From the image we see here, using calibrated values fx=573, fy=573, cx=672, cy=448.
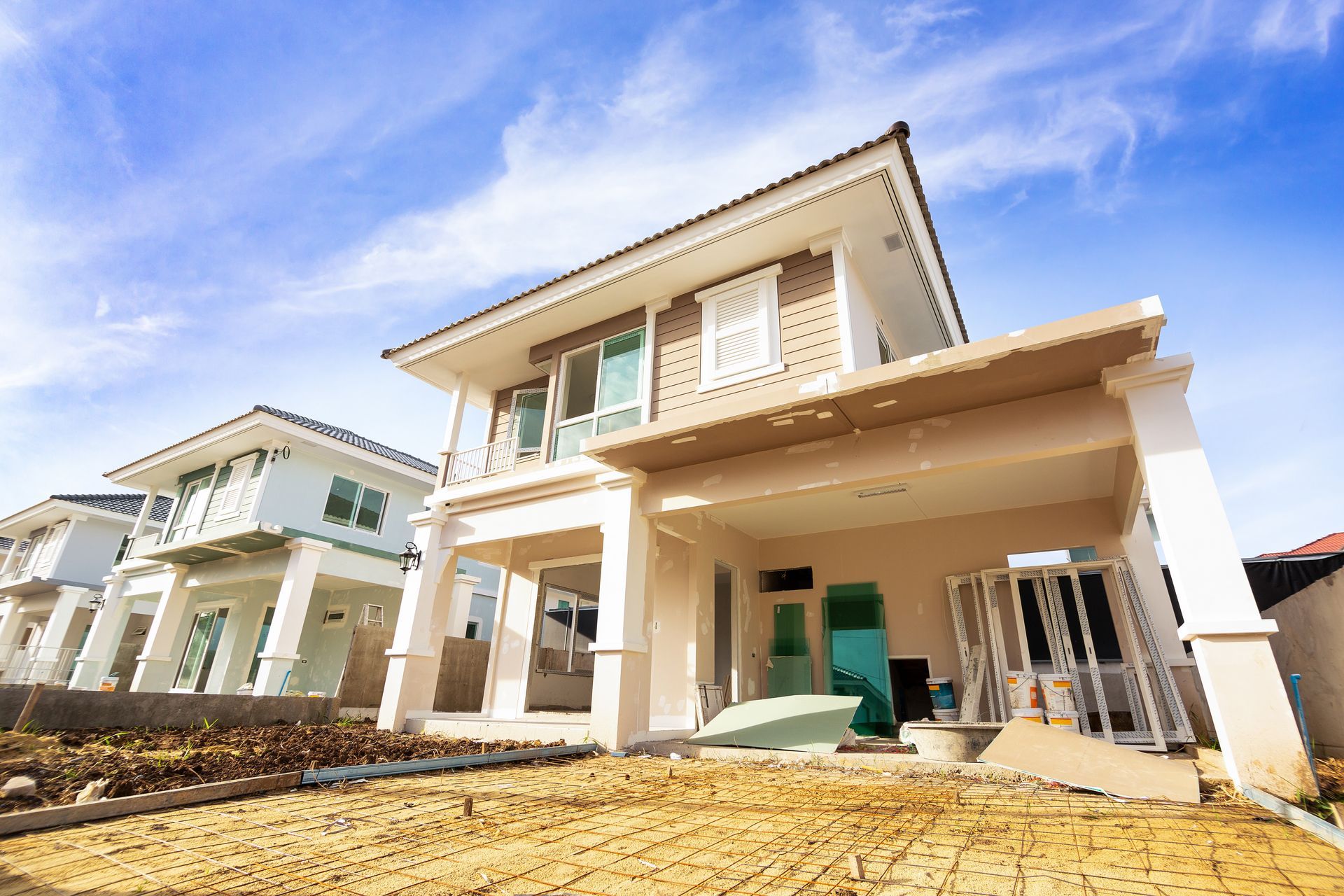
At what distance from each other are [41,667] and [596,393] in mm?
20246

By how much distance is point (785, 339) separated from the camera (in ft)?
22.9

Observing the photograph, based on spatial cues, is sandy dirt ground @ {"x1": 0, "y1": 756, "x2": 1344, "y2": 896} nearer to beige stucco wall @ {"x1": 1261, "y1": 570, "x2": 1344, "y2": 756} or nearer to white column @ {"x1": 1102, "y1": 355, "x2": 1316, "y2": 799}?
white column @ {"x1": 1102, "y1": 355, "x2": 1316, "y2": 799}

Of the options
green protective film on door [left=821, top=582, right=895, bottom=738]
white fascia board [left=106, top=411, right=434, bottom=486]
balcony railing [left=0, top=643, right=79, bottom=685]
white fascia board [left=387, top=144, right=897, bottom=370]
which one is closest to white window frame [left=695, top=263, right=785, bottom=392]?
white fascia board [left=387, top=144, right=897, bottom=370]

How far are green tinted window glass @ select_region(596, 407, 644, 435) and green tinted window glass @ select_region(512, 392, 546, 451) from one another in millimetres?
1553

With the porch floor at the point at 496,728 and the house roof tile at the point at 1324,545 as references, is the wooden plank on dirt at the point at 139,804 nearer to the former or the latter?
the porch floor at the point at 496,728

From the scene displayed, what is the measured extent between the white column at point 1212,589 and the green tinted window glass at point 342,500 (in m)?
15.0

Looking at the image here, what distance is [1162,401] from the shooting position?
4.31 metres

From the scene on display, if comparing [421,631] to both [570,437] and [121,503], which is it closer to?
[570,437]

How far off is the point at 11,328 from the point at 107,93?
5.44 m

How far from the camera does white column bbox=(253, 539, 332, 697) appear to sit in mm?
10695

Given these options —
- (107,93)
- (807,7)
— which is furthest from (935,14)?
(107,93)

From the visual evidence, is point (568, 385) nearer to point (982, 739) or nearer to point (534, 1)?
point (534, 1)

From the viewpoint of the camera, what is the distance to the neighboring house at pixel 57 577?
1688cm

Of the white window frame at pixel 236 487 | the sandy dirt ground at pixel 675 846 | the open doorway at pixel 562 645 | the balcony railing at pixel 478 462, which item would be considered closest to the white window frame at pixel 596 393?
the balcony railing at pixel 478 462
